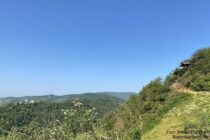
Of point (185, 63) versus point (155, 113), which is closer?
point (155, 113)

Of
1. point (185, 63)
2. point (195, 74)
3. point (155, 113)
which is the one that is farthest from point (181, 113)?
point (185, 63)

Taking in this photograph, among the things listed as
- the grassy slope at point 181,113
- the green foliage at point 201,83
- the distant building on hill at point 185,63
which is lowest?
the grassy slope at point 181,113

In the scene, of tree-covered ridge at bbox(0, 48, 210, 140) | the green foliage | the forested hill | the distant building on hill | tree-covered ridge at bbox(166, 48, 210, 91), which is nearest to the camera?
tree-covered ridge at bbox(0, 48, 210, 140)

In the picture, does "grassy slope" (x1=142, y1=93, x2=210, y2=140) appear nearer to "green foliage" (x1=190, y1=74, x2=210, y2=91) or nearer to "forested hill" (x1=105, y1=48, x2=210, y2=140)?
"forested hill" (x1=105, y1=48, x2=210, y2=140)

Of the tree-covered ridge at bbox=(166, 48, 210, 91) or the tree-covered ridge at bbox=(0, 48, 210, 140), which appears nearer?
the tree-covered ridge at bbox=(0, 48, 210, 140)

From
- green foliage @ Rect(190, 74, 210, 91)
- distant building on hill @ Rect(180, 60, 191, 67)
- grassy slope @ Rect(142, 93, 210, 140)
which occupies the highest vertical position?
distant building on hill @ Rect(180, 60, 191, 67)

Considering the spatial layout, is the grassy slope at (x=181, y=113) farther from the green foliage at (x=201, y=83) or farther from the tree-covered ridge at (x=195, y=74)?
the tree-covered ridge at (x=195, y=74)

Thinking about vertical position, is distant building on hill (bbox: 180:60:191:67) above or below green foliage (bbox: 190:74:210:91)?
above

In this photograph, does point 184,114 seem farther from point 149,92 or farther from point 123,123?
point 149,92

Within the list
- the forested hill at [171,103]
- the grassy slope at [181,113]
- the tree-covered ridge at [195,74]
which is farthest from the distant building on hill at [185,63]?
the grassy slope at [181,113]

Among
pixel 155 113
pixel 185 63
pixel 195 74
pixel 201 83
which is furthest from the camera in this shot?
pixel 185 63

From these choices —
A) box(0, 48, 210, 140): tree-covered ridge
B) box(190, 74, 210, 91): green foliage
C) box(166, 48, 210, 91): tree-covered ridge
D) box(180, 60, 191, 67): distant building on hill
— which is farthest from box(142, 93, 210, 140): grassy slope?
box(180, 60, 191, 67): distant building on hill

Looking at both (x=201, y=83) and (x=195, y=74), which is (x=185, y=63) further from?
(x=201, y=83)

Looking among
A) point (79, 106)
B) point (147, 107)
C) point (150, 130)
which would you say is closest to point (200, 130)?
point (79, 106)
